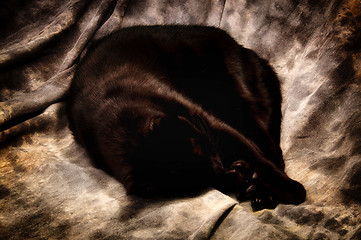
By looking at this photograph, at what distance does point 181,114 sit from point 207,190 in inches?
23.4

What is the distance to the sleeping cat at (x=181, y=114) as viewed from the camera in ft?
5.90

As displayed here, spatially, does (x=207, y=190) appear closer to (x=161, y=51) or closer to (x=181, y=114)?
(x=181, y=114)

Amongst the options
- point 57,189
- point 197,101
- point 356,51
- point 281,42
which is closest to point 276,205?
point 197,101

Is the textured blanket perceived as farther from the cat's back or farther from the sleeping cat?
the cat's back

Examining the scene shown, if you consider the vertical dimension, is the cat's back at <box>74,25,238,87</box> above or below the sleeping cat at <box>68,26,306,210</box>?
above

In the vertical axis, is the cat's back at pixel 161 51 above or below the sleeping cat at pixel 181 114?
above

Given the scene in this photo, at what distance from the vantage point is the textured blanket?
4.94 ft

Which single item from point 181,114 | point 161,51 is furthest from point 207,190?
point 161,51

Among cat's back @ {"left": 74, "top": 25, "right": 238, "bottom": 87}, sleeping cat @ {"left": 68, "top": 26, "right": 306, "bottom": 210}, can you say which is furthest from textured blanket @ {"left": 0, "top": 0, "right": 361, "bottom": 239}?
cat's back @ {"left": 74, "top": 25, "right": 238, "bottom": 87}

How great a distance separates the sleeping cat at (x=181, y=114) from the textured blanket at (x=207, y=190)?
12 centimetres

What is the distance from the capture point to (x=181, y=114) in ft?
6.43

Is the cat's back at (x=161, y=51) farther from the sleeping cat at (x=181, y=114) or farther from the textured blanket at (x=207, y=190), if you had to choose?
the textured blanket at (x=207, y=190)

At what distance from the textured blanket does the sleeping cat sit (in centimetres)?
12

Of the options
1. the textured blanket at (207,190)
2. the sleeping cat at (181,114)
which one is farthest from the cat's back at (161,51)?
the textured blanket at (207,190)
